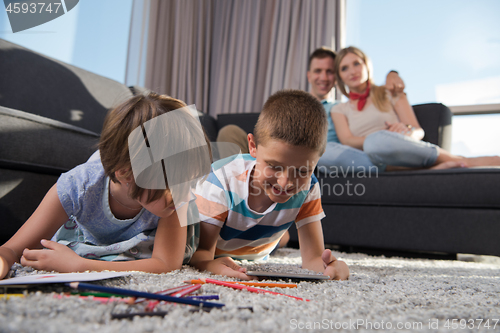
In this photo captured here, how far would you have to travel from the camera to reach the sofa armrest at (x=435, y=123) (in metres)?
1.88

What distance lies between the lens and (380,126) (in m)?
1.82

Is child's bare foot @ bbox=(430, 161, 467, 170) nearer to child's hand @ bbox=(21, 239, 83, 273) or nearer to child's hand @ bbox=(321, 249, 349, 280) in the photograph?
child's hand @ bbox=(321, 249, 349, 280)

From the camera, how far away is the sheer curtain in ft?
9.33

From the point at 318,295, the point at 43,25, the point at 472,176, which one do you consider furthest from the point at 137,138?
the point at 43,25

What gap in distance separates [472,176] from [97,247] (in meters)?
1.30

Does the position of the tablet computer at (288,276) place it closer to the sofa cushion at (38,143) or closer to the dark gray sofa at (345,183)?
the sofa cushion at (38,143)

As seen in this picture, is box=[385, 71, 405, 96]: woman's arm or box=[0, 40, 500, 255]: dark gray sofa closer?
box=[0, 40, 500, 255]: dark gray sofa

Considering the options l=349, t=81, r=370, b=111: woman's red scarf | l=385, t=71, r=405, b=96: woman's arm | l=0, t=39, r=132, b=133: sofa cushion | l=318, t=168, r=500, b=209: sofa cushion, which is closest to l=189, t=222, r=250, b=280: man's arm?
A: l=0, t=39, r=132, b=133: sofa cushion

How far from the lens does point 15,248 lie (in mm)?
671

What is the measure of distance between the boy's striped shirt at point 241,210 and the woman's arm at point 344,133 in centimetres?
81

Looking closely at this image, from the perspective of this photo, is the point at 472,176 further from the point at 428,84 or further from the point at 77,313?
the point at 428,84

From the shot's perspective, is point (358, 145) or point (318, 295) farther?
point (358, 145)

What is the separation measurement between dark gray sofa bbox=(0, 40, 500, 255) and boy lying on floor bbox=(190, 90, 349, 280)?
46 cm

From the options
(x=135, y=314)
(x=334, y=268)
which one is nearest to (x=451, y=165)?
(x=334, y=268)
